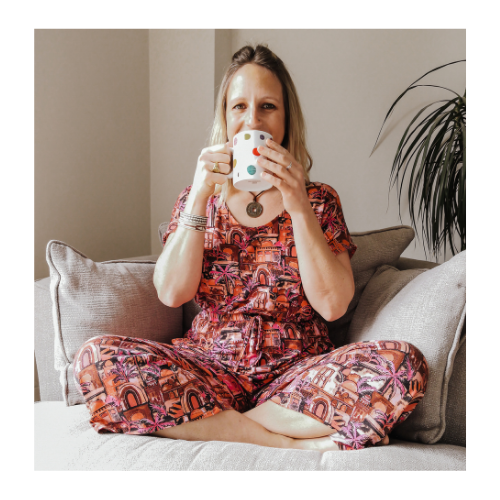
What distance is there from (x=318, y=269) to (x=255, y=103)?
0.44 m

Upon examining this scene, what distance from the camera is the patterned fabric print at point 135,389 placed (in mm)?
863

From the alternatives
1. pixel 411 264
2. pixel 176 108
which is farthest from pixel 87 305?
pixel 176 108

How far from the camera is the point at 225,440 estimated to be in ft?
2.94

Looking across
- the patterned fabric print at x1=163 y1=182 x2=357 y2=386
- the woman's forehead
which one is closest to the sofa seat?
the patterned fabric print at x1=163 y1=182 x2=357 y2=386

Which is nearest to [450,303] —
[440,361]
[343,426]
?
[440,361]

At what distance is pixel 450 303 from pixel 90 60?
175 centimetres

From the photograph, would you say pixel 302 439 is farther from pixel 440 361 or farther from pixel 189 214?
pixel 189 214

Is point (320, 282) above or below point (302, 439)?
above

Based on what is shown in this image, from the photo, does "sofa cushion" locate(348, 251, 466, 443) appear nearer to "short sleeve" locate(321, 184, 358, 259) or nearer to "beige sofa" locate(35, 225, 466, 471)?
"beige sofa" locate(35, 225, 466, 471)

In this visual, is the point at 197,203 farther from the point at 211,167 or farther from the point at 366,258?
the point at 366,258

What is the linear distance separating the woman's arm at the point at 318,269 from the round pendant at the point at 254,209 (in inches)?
6.3

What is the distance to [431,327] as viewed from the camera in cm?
95

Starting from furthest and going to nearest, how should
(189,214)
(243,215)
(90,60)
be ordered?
(90,60) < (243,215) < (189,214)
